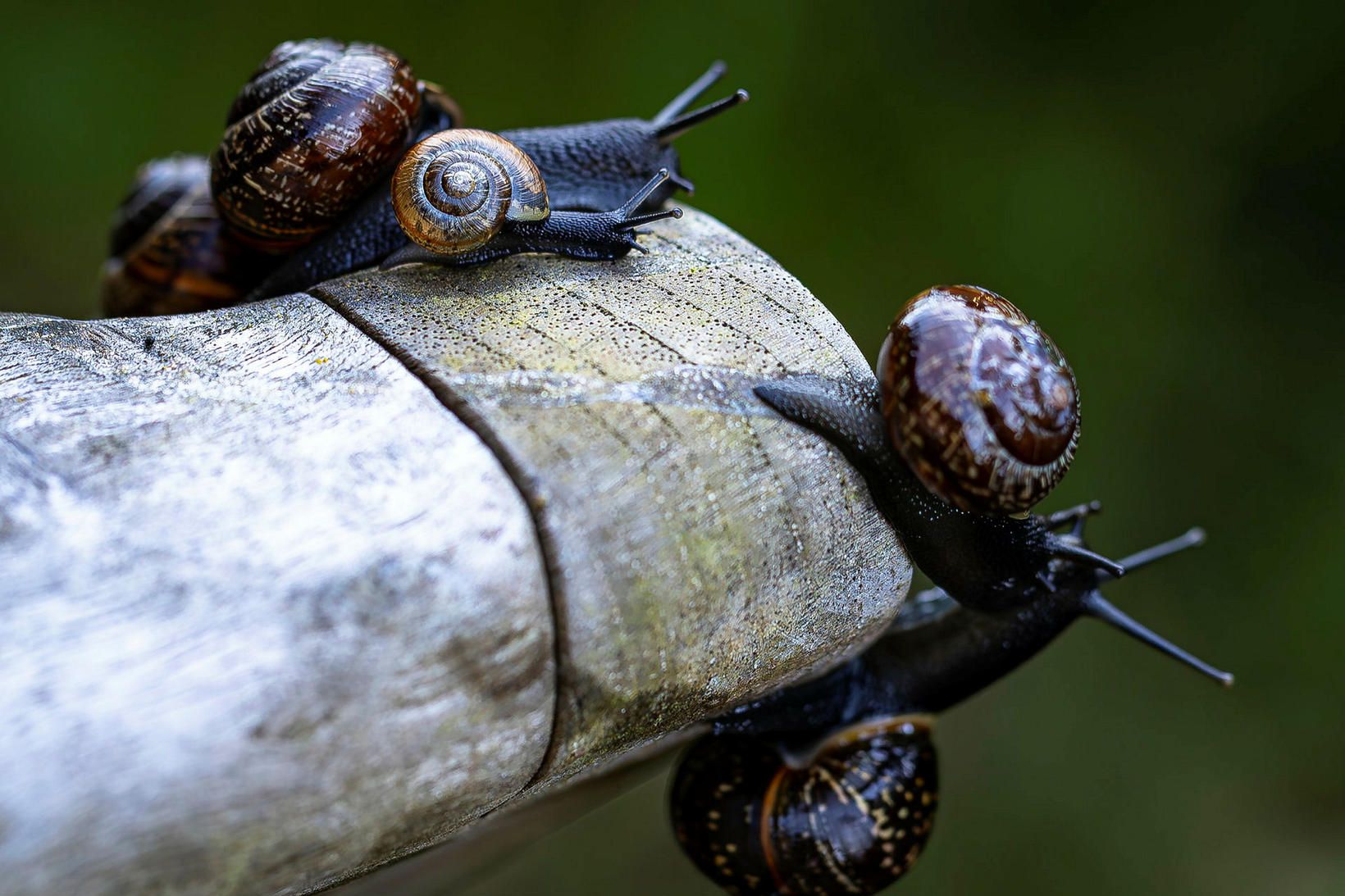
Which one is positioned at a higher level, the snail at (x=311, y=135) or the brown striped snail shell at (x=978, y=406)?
the snail at (x=311, y=135)

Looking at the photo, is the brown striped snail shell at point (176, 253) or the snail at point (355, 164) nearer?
the snail at point (355, 164)

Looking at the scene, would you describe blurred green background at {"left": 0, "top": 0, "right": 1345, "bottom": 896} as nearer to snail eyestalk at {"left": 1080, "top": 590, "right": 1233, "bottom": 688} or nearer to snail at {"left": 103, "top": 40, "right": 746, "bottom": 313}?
snail eyestalk at {"left": 1080, "top": 590, "right": 1233, "bottom": 688}

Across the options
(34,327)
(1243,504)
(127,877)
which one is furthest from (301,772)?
(1243,504)

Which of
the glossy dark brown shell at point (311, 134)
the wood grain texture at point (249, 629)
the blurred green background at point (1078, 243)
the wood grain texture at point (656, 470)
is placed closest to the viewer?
the wood grain texture at point (249, 629)

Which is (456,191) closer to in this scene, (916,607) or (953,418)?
(953,418)

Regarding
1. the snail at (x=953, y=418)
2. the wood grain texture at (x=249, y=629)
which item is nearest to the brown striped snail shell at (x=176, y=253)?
the wood grain texture at (x=249, y=629)

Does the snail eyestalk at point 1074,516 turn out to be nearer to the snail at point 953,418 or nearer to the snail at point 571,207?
the snail at point 953,418

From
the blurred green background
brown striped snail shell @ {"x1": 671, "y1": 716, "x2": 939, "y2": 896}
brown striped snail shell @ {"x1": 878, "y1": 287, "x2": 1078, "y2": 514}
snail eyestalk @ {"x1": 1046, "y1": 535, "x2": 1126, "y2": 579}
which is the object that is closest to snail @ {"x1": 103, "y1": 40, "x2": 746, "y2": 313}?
brown striped snail shell @ {"x1": 878, "y1": 287, "x2": 1078, "y2": 514}

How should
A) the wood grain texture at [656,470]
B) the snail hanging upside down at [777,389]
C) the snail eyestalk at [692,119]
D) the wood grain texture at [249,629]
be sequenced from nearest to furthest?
the wood grain texture at [249,629] < the wood grain texture at [656,470] < the snail hanging upside down at [777,389] < the snail eyestalk at [692,119]
